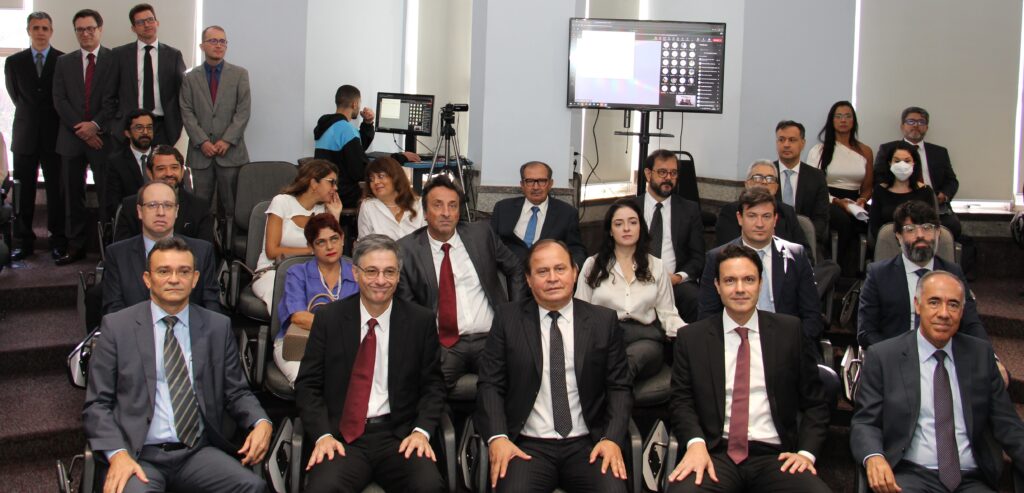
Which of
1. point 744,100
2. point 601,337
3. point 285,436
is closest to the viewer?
point 285,436

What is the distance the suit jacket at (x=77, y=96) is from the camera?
21.1 ft

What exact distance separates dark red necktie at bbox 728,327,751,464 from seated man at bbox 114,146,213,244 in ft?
9.46

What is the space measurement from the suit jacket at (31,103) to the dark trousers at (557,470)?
441 centimetres

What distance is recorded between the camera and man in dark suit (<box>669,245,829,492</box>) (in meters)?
3.57

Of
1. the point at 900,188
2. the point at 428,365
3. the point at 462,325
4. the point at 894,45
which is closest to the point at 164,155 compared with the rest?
the point at 462,325

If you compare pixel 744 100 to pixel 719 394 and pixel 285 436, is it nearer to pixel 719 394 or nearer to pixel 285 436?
pixel 719 394

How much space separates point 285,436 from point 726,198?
14.7 ft

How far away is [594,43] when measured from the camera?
642 centimetres

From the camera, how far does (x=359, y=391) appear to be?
367 centimetres

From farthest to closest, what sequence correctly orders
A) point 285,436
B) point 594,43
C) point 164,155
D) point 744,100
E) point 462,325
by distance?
1. point 744,100
2. point 594,43
3. point 164,155
4. point 462,325
5. point 285,436

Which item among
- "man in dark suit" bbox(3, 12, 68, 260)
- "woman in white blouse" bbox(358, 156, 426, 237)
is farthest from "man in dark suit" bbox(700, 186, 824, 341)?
"man in dark suit" bbox(3, 12, 68, 260)

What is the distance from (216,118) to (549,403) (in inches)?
152

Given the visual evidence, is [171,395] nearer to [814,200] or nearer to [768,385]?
[768,385]

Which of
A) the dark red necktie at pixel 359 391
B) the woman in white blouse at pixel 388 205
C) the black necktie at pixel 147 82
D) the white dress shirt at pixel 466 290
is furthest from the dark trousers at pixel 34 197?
the dark red necktie at pixel 359 391
